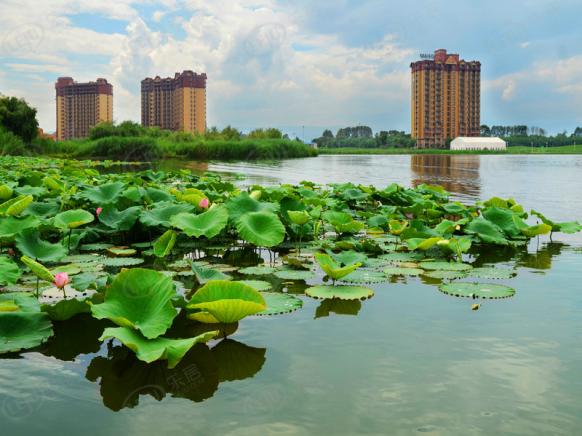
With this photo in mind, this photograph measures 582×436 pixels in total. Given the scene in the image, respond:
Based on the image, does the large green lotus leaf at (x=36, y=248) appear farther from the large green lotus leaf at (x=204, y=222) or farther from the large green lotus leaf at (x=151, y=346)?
the large green lotus leaf at (x=151, y=346)

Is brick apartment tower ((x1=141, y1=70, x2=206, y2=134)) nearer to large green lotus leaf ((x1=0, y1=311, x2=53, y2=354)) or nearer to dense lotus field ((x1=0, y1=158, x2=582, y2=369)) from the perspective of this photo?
dense lotus field ((x1=0, y1=158, x2=582, y2=369))

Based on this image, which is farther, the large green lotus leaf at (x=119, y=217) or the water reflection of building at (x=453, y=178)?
the water reflection of building at (x=453, y=178)

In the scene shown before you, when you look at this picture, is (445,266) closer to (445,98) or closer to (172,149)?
(172,149)

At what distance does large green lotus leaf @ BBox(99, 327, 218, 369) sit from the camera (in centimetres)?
167

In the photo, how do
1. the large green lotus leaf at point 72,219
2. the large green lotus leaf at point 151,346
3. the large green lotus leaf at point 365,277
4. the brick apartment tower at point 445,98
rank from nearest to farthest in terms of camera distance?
the large green lotus leaf at point 151,346
the large green lotus leaf at point 365,277
the large green lotus leaf at point 72,219
the brick apartment tower at point 445,98

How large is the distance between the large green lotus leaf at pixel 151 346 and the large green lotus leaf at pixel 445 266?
180 centimetres

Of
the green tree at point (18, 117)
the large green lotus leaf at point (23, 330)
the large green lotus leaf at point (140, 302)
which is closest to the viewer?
the large green lotus leaf at point (140, 302)

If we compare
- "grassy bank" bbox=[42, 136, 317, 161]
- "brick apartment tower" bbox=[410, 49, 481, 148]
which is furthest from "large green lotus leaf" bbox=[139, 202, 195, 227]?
"brick apartment tower" bbox=[410, 49, 481, 148]

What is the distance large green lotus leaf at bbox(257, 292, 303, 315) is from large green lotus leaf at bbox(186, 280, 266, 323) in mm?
272

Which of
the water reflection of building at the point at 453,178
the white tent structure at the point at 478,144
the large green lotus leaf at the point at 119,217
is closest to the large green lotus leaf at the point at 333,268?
the large green lotus leaf at the point at 119,217

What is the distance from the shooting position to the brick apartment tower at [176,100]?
56719 mm

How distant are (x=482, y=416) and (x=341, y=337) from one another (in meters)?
0.71

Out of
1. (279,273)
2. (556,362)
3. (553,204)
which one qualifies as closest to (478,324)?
(556,362)

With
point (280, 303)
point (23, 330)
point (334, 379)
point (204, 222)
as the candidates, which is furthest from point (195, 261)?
point (334, 379)
